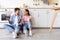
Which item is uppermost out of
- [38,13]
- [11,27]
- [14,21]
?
[38,13]

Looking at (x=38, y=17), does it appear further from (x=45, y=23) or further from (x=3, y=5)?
(x=3, y=5)

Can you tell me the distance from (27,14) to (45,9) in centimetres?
54

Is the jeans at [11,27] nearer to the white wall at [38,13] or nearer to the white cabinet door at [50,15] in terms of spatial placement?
the white wall at [38,13]

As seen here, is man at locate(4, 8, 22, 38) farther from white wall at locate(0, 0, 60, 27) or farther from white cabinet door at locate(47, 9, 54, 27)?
white cabinet door at locate(47, 9, 54, 27)

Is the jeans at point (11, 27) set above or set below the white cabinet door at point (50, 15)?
below

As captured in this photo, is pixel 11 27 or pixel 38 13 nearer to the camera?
pixel 11 27

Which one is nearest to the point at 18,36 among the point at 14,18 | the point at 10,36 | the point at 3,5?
the point at 10,36

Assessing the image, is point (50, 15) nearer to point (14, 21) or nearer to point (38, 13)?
point (38, 13)

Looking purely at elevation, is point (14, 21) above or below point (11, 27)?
above

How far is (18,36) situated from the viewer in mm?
3350

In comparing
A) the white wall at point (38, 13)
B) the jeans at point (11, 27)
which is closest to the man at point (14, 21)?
the jeans at point (11, 27)

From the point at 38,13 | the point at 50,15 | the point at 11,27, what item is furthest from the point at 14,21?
the point at 50,15

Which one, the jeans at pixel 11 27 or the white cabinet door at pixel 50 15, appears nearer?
the jeans at pixel 11 27

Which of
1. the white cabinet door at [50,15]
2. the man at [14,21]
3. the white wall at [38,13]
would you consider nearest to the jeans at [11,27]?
the man at [14,21]
